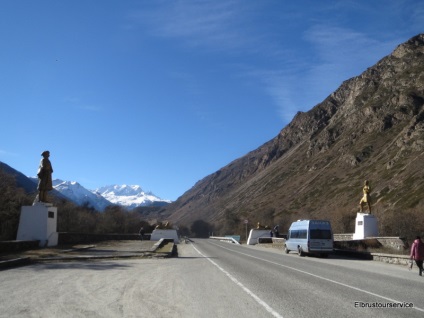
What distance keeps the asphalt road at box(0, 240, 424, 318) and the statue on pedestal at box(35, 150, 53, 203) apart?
1195cm

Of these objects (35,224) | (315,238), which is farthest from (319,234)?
(35,224)

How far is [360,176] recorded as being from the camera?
142m

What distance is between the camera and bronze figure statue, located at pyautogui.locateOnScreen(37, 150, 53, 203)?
27516mm

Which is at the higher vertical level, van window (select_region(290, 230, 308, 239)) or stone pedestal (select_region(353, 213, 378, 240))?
stone pedestal (select_region(353, 213, 378, 240))

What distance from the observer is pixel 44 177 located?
27922mm

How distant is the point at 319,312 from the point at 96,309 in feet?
14.4

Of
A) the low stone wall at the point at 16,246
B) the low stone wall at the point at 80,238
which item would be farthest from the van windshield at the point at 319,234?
the low stone wall at the point at 80,238

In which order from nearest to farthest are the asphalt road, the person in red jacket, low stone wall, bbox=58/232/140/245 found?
1. the asphalt road
2. the person in red jacket
3. low stone wall, bbox=58/232/140/245

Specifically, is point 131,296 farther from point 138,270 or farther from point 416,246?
point 416,246

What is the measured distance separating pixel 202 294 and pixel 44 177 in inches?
774

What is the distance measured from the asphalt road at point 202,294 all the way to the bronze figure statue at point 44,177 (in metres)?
12.0

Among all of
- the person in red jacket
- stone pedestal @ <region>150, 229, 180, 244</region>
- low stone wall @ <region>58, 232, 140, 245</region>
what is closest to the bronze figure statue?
low stone wall @ <region>58, 232, 140, 245</region>

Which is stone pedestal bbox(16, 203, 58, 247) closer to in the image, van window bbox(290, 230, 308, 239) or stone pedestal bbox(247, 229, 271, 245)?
van window bbox(290, 230, 308, 239)

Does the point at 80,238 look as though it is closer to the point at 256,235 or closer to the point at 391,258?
the point at 256,235
